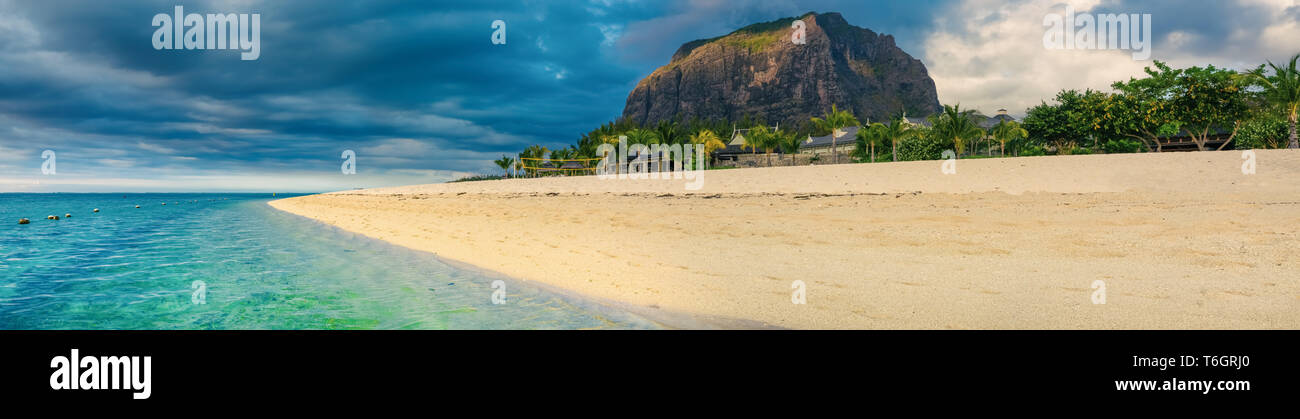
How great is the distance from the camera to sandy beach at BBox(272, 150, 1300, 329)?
6141 mm

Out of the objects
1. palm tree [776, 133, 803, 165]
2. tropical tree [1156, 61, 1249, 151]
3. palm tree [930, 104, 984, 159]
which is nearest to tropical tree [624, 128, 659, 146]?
palm tree [776, 133, 803, 165]

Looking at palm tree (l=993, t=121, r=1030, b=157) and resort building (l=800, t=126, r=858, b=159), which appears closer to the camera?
palm tree (l=993, t=121, r=1030, b=157)

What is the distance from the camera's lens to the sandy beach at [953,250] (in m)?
6.14

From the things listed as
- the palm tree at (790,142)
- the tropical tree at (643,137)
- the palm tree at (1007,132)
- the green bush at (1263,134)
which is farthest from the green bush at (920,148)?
the tropical tree at (643,137)

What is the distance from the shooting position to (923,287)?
7.32m

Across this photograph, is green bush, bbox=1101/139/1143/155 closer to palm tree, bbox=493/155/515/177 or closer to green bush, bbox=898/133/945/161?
green bush, bbox=898/133/945/161

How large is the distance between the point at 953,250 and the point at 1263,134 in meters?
59.4

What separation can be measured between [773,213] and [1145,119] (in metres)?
55.1

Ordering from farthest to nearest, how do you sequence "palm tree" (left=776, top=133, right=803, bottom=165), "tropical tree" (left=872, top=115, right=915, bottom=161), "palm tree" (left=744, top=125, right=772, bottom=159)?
"palm tree" (left=744, top=125, right=772, bottom=159)
"palm tree" (left=776, top=133, right=803, bottom=165)
"tropical tree" (left=872, top=115, right=915, bottom=161)

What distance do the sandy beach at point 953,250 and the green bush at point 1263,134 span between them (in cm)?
3632

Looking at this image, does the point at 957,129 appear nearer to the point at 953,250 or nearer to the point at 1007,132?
the point at 1007,132

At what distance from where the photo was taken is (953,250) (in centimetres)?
999

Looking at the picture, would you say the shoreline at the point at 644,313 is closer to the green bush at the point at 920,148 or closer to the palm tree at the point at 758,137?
the green bush at the point at 920,148

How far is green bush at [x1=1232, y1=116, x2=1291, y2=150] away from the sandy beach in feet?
119
